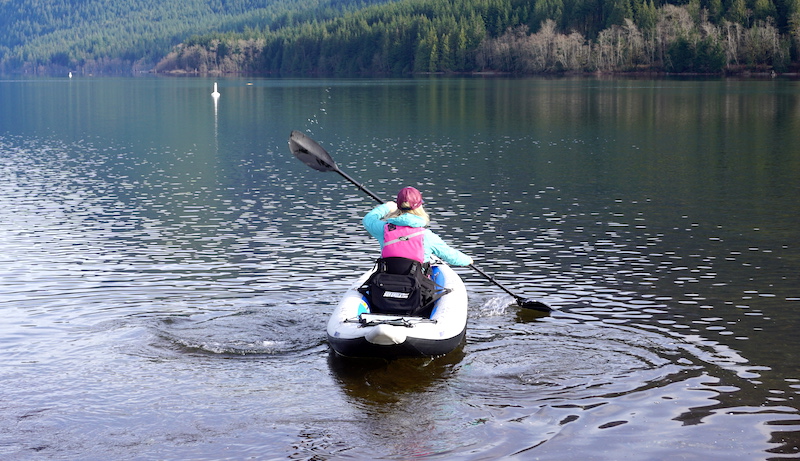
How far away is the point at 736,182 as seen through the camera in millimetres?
31516

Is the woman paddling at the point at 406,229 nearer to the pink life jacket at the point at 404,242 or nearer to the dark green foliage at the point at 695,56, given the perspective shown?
the pink life jacket at the point at 404,242

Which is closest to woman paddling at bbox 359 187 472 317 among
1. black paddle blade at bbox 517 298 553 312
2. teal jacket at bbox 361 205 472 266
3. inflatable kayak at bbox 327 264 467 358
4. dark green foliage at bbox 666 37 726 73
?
teal jacket at bbox 361 205 472 266

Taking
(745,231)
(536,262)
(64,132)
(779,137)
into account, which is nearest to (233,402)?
(536,262)

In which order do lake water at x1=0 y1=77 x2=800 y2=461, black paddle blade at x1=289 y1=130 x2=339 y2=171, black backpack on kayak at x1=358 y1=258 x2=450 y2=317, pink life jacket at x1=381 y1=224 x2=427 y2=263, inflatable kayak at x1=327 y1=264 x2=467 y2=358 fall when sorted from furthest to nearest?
black paddle blade at x1=289 y1=130 x2=339 y2=171 → pink life jacket at x1=381 y1=224 x2=427 y2=263 → black backpack on kayak at x1=358 y1=258 x2=450 y2=317 → inflatable kayak at x1=327 y1=264 x2=467 y2=358 → lake water at x1=0 y1=77 x2=800 y2=461

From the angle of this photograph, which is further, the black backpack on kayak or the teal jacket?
the teal jacket

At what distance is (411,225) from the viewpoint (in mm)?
13578

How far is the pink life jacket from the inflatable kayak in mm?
831

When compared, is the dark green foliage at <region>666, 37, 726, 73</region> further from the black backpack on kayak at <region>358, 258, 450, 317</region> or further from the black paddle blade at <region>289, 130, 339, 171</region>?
the black backpack on kayak at <region>358, 258, 450, 317</region>

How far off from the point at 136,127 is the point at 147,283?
148ft

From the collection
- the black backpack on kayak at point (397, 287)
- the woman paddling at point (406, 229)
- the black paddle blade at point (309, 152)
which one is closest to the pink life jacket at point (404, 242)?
the woman paddling at point (406, 229)

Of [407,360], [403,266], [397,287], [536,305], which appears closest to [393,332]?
[407,360]

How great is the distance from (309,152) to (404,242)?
4964 mm

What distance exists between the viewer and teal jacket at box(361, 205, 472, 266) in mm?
13586

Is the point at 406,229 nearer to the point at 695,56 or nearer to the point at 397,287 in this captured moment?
the point at 397,287
